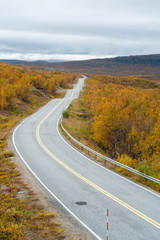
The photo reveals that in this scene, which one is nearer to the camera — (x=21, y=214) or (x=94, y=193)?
(x=21, y=214)

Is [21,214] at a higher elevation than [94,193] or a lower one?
higher

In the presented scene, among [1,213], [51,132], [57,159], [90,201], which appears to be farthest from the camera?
Answer: [51,132]

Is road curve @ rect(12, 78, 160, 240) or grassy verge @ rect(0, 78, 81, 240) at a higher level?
grassy verge @ rect(0, 78, 81, 240)

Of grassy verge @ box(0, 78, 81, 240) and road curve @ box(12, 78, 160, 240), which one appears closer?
grassy verge @ box(0, 78, 81, 240)

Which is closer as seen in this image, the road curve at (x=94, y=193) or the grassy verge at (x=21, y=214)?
the grassy verge at (x=21, y=214)

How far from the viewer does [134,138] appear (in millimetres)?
28594

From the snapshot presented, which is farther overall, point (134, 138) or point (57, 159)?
point (134, 138)

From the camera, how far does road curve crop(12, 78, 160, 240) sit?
8.91 metres

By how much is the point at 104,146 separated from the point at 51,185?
2035cm

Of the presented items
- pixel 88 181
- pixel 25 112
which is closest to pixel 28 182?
pixel 88 181

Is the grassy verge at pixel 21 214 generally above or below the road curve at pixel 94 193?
above

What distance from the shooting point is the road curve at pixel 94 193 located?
891 cm

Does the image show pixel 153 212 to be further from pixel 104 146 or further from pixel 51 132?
pixel 104 146

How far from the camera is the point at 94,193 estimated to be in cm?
1198
